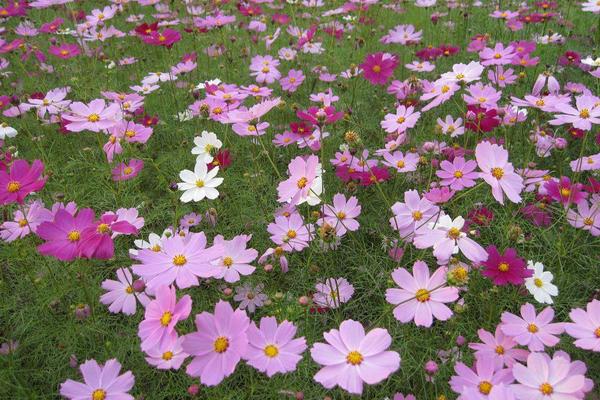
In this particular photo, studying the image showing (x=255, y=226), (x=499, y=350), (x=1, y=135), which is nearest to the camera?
(x=499, y=350)

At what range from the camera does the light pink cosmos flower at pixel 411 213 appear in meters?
1.28

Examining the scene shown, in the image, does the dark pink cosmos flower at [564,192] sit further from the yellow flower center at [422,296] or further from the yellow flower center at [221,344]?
the yellow flower center at [221,344]

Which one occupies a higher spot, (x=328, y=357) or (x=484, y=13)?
(x=328, y=357)

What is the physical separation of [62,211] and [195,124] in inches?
43.9

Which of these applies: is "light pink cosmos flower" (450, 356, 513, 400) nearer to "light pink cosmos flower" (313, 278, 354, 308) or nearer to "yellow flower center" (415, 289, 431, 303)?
"yellow flower center" (415, 289, 431, 303)

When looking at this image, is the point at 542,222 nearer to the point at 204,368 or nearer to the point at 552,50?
the point at 204,368

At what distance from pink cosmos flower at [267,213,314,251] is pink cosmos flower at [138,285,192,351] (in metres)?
0.49

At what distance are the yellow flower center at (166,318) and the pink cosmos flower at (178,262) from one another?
74mm

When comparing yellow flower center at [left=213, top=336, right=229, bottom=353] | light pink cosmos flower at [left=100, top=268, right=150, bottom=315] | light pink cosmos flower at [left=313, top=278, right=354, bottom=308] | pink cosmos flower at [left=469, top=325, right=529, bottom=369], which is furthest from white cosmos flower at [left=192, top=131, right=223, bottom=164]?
pink cosmos flower at [left=469, top=325, right=529, bottom=369]

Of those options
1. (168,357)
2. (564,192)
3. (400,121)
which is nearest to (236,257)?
(168,357)

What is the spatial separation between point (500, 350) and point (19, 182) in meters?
1.15

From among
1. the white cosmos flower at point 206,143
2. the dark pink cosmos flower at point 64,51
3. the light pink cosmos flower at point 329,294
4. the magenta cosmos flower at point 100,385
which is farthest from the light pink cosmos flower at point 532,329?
the dark pink cosmos flower at point 64,51

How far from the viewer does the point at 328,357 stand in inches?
32.4

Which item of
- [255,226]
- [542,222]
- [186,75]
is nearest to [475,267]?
[542,222]
